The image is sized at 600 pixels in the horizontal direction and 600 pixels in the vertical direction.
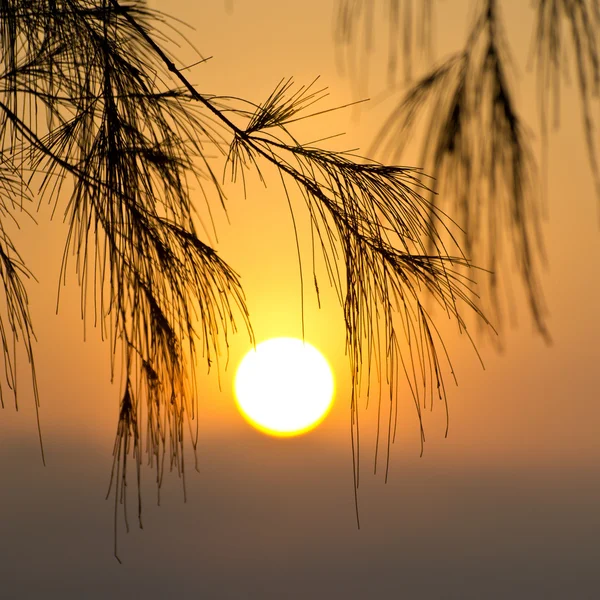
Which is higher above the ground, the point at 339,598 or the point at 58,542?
the point at 58,542

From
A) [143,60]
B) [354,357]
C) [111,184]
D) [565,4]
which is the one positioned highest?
[143,60]

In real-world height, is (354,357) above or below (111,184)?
below

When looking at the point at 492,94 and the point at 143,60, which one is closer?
the point at 492,94

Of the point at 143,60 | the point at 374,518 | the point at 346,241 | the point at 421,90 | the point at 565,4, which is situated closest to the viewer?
the point at 565,4

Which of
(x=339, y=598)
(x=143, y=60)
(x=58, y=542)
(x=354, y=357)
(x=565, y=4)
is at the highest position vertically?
(x=143, y=60)

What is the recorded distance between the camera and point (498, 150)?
38.4 inches

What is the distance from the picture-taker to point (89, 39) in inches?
57.5

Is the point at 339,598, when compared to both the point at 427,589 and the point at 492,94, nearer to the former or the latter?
the point at 427,589

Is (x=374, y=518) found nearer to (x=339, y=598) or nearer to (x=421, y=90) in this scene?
(x=339, y=598)

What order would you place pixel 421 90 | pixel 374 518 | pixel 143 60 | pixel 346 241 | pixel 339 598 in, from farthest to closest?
pixel 339 598
pixel 374 518
pixel 143 60
pixel 346 241
pixel 421 90

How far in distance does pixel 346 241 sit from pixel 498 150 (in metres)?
0.31

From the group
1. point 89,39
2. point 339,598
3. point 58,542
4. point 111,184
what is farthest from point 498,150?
point 339,598

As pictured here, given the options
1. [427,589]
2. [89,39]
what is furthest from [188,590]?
[89,39]

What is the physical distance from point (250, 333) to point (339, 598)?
1190 inches
